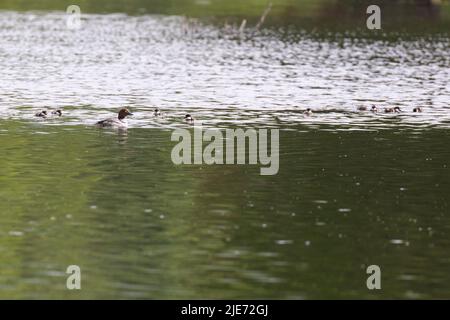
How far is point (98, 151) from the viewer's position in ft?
126

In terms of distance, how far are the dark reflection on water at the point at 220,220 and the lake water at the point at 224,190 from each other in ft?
0.20

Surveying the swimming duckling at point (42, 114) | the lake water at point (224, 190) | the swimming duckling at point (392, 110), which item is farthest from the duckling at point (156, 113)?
the swimming duckling at point (392, 110)

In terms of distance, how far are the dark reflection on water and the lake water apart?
6cm

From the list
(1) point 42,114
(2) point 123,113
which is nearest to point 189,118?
(2) point 123,113

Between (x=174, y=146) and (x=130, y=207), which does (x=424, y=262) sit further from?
(x=174, y=146)

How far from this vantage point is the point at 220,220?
29031 mm

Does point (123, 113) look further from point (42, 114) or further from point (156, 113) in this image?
point (42, 114)

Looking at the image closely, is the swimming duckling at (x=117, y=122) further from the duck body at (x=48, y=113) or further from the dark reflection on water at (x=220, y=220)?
the duck body at (x=48, y=113)

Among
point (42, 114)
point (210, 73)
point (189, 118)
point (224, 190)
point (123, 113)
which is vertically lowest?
point (224, 190)

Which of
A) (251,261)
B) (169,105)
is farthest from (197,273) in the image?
(169,105)

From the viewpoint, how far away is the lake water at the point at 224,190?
79.4 feet

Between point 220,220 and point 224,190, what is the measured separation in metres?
3.71

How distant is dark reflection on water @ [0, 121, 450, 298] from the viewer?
935 inches

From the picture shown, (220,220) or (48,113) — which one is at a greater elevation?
(48,113)
